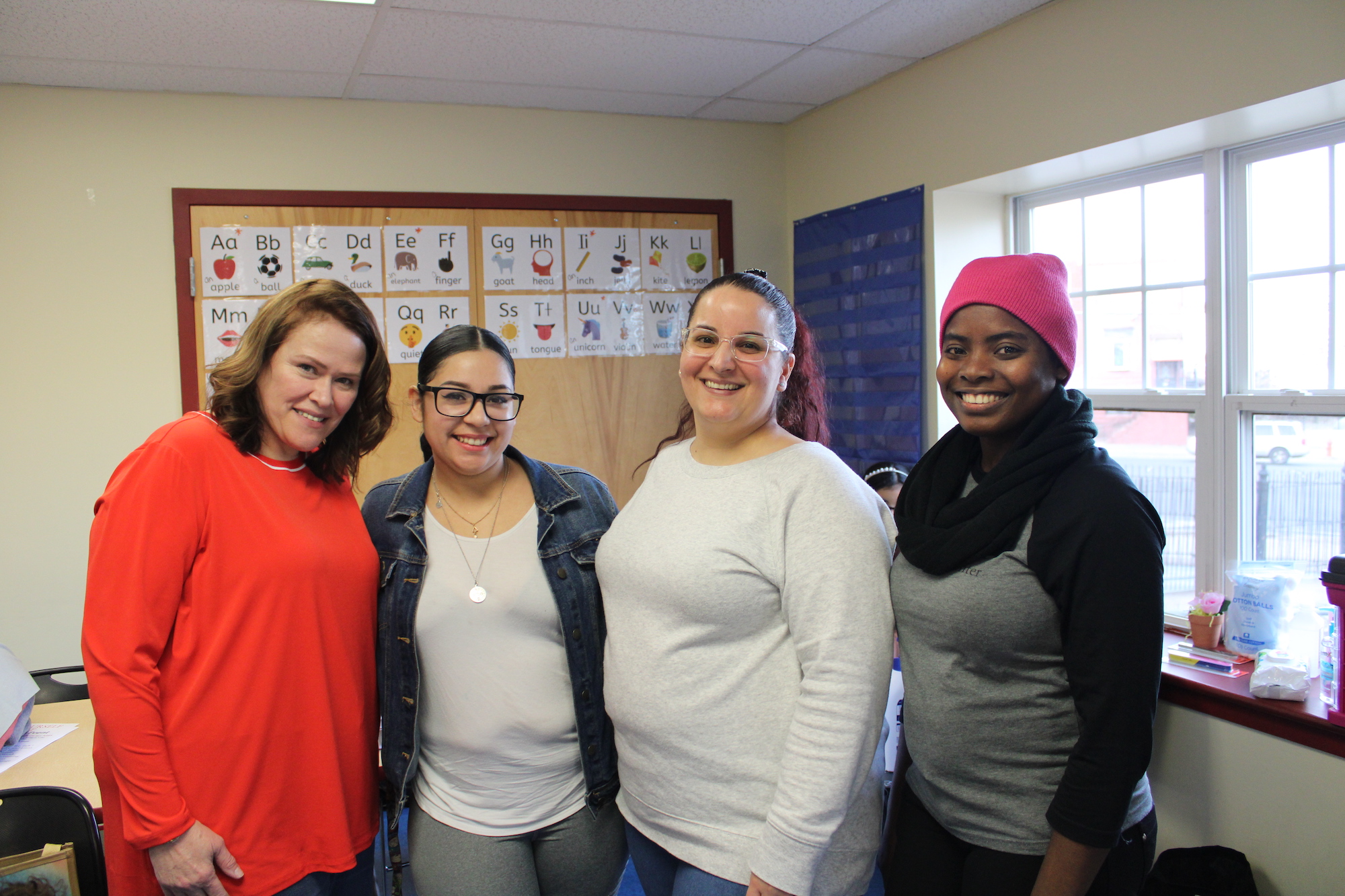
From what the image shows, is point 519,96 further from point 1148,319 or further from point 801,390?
point 1148,319

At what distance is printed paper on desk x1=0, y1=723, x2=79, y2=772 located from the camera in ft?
6.59

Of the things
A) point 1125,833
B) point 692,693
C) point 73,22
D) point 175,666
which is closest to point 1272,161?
point 1125,833

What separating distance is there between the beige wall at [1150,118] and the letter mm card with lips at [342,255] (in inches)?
74.6

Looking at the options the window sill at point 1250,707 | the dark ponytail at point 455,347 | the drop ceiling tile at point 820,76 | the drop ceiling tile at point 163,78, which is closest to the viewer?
the dark ponytail at point 455,347

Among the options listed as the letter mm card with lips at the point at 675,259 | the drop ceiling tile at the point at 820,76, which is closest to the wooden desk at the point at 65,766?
the letter mm card with lips at the point at 675,259

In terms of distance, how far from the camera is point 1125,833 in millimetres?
1312

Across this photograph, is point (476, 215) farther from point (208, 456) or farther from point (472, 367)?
point (208, 456)

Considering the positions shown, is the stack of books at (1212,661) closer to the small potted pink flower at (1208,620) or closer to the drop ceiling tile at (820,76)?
the small potted pink flower at (1208,620)

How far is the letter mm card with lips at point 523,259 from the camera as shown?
3.46 m

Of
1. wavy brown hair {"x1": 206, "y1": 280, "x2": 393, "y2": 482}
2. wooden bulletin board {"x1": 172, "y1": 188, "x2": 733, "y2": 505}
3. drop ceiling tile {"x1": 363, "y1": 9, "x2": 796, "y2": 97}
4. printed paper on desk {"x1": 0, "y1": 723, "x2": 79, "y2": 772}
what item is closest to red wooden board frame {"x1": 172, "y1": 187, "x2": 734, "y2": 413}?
wooden bulletin board {"x1": 172, "y1": 188, "x2": 733, "y2": 505}

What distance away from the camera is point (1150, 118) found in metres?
2.33

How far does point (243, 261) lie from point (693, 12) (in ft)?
6.09

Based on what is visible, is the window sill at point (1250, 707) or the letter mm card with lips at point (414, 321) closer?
the window sill at point (1250, 707)

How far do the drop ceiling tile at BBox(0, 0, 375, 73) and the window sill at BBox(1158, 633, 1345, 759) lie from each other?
280cm
